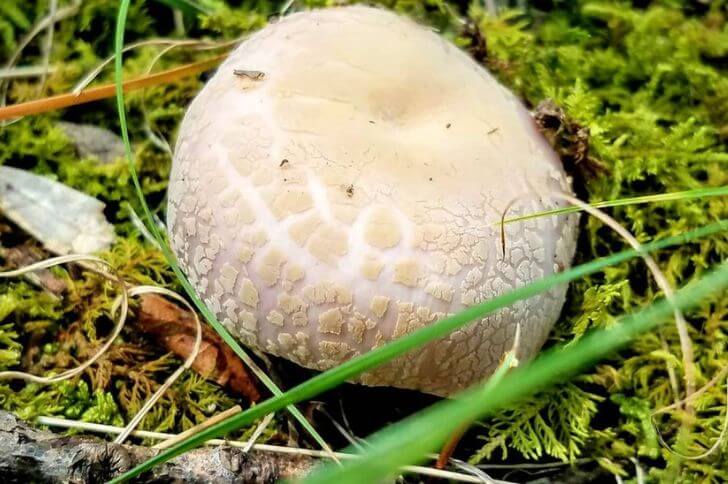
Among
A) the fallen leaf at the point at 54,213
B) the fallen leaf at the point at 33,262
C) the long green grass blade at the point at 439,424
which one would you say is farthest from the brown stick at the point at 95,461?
the long green grass blade at the point at 439,424

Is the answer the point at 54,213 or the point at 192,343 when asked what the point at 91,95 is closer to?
the point at 54,213

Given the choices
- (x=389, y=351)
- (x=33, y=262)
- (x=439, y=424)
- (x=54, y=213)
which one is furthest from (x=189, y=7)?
(x=439, y=424)

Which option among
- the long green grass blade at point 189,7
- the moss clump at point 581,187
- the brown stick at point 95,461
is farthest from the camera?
the long green grass blade at point 189,7

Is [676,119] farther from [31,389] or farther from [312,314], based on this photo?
[31,389]

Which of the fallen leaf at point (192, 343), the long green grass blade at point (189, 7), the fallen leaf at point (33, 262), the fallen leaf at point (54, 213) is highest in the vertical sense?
the long green grass blade at point (189, 7)

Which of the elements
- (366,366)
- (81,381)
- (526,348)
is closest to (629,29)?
(526,348)

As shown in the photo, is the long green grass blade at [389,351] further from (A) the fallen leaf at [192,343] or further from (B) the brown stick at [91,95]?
(B) the brown stick at [91,95]
